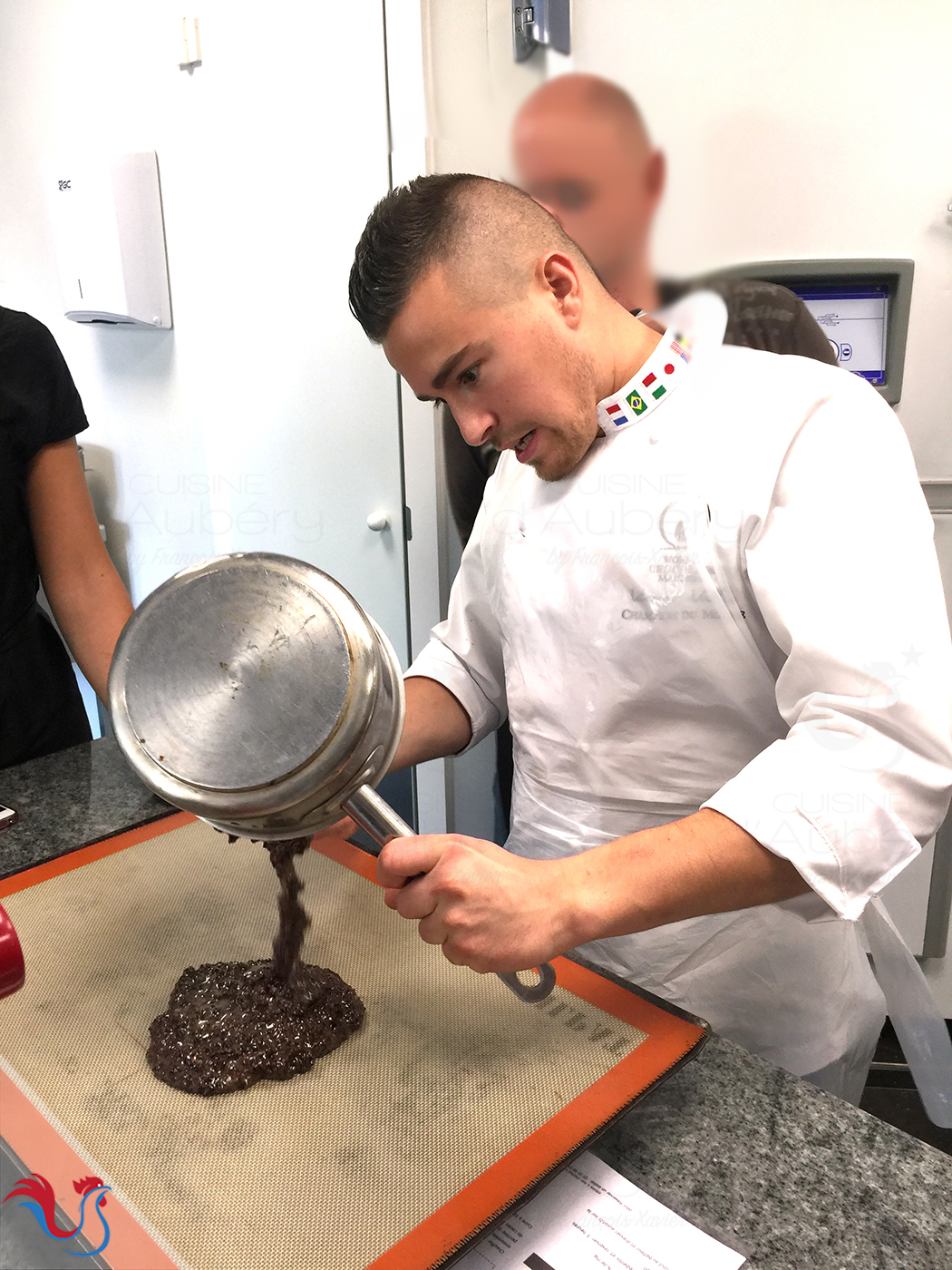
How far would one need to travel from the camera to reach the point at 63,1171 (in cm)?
67

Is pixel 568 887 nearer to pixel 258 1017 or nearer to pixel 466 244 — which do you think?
pixel 258 1017

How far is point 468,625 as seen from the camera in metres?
1.24

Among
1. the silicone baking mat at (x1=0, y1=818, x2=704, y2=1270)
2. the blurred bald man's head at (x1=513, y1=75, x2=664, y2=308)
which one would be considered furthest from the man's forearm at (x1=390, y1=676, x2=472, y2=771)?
the blurred bald man's head at (x1=513, y1=75, x2=664, y2=308)

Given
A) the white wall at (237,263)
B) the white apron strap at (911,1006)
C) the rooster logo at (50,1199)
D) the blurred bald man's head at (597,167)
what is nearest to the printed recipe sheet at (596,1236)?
the rooster logo at (50,1199)

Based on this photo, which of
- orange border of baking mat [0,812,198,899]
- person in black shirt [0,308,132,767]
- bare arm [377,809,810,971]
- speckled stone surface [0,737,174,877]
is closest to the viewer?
bare arm [377,809,810,971]

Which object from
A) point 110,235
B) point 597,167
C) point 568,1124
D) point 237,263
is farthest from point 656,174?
point 110,235

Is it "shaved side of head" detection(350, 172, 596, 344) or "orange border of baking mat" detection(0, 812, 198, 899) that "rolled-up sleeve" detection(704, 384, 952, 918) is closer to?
"shaved side of head" detection(350, 172, 596, 344)

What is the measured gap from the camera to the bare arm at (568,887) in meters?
0.69

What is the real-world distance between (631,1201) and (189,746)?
47 cm

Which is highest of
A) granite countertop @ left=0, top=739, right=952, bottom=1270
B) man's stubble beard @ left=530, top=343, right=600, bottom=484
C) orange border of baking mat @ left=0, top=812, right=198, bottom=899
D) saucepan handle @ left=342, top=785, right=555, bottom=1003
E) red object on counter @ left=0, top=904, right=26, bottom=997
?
man's stubble beard @ left=530, top=343, right=600, bottom=484

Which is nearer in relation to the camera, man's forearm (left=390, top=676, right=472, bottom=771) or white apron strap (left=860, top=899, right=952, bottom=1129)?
white apron strap (left=860, top=899, right=952, bottom=1129)

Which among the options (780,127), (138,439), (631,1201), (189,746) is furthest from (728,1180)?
(138,439)

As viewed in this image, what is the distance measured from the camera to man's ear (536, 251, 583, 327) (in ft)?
2.97

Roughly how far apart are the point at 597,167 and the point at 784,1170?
0.69 meters
